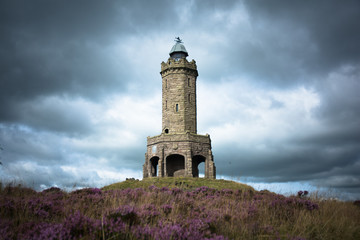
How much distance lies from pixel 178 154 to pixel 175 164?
1.85 metres

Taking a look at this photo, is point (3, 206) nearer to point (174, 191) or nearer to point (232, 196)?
point (174, 191)

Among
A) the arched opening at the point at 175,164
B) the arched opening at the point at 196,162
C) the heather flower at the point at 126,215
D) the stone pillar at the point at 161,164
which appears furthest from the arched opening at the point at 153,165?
the heather flower at the point at 126,215

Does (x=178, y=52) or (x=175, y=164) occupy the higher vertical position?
(x=178, y=52)

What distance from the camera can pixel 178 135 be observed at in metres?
31.6

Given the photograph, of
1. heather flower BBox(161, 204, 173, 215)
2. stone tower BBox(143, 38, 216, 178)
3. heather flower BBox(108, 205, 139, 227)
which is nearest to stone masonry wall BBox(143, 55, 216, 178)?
stone tower BBox(143, 38, 216, 178)

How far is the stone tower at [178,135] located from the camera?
3133 centimetres

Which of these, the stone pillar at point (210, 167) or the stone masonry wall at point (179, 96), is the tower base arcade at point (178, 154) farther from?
the stone masonry wall at point (179, 96)

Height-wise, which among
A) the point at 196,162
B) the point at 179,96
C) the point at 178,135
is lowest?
the point at 196,162

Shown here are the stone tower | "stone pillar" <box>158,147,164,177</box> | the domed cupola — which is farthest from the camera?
the domed cupola

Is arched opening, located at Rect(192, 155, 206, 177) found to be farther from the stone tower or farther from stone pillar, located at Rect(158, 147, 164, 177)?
stone pillar, located at Rect(158, 147, 164, 177)

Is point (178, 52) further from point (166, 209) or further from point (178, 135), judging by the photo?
point (166, 209)

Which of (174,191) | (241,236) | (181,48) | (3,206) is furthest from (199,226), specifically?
(181,48)

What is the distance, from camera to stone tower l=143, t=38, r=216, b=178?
31.3m

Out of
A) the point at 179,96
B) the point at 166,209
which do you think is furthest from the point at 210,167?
the point at 166,209
